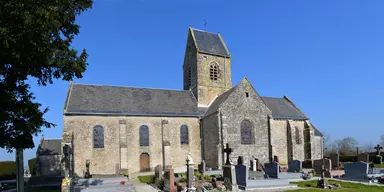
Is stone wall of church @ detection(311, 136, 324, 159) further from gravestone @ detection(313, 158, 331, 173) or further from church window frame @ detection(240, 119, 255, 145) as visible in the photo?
church window frame @ detection(240, 119, 255, 145)

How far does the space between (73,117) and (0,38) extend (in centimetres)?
1617

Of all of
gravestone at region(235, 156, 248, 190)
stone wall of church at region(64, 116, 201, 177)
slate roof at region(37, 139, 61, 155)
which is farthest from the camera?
slate roof at region(37, 139, 61, 155)

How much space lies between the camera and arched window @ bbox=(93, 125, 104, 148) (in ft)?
79.7

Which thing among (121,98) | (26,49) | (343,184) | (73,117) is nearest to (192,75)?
(121,98)

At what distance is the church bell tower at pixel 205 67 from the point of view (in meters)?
30.8

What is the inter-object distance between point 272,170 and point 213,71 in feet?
47.4

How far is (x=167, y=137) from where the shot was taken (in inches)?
1027

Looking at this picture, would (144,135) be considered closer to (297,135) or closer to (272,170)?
(272,170)

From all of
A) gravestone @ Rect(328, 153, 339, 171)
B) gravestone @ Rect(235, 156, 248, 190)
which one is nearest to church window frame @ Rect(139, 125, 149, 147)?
gravestone @ Rect(235, 156, 248, 190)

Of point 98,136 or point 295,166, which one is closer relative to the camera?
point 295,166

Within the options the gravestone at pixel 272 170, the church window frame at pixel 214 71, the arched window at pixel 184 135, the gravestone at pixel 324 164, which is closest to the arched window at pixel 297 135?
the gravestone at pixel 324 164

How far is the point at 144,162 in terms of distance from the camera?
83.0 feet

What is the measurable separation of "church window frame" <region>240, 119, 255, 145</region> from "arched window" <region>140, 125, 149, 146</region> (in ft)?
28.1

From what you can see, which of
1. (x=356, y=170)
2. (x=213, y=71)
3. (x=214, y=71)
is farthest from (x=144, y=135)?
(x=356, y=170)
